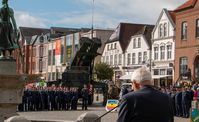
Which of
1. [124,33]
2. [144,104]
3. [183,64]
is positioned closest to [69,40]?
[124,33]

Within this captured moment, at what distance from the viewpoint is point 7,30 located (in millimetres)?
18859

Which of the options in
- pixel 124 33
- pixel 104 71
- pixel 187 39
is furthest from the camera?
pixel 124 33

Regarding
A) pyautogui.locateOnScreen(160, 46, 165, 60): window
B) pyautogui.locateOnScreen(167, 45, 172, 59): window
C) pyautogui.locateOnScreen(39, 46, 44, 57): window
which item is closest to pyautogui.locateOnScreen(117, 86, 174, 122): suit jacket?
pyautogui.locateOnScreen(167, 45, 172, 59): window

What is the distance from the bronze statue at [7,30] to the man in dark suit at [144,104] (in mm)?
13148

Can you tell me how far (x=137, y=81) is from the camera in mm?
6211

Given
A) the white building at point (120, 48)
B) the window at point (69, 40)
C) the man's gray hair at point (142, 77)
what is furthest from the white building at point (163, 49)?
the man's gray hair at point (142, 77)

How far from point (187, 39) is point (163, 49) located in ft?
33.3

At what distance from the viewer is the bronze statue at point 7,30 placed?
18.8 m

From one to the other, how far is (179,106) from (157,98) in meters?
21.4

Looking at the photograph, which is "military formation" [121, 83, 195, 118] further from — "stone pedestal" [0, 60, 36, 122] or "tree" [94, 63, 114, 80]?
"tree" [94, 63, 114, 80]

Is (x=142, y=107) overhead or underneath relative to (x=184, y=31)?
underneath

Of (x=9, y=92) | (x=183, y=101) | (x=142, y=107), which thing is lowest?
(x=183, y=101)

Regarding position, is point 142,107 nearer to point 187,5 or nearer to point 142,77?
point 142,77

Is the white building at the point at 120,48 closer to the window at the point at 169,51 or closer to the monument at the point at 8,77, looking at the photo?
the window at the point at 169,51
